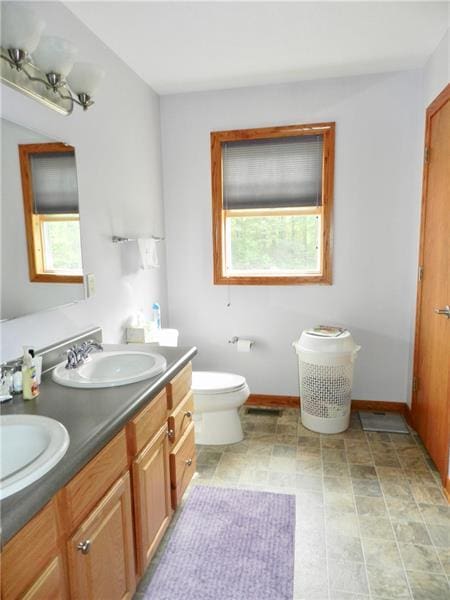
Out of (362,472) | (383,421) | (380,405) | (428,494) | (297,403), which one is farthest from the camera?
(297,403)

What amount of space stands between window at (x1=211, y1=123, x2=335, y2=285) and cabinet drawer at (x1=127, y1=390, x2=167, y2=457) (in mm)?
1628

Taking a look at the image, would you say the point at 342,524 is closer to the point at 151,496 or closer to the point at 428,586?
the point at 428,586

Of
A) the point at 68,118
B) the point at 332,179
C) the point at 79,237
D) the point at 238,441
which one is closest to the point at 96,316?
the point at 79,237

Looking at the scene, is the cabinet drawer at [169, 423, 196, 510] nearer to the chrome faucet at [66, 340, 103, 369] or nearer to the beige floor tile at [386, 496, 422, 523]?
the chrome faucet at [66, 340, 103, 369]

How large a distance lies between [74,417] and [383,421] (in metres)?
2.38

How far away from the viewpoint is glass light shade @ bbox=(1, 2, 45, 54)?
1340 millimetres

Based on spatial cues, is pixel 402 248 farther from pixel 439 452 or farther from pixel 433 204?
pixel 439 452

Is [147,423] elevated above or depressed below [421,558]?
above

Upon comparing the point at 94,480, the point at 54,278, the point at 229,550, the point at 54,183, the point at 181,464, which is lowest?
the point at 229,550

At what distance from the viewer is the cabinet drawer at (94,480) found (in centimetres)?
103

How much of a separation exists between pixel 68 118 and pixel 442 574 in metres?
2.60

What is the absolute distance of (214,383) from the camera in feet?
8.50

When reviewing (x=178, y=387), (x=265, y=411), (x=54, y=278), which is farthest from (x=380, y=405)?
(x=54, y=278)

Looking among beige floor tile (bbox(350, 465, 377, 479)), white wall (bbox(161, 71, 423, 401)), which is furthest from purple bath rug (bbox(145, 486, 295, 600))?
white wall (bbox(161, 71, 423, 401))
